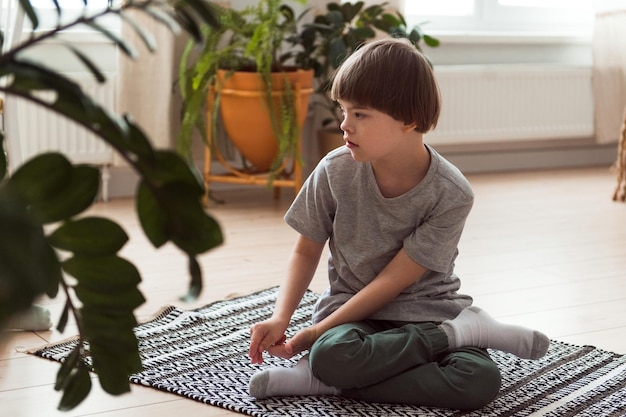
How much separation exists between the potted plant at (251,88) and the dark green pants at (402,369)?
5.54 ft

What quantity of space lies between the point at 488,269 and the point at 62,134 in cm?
156

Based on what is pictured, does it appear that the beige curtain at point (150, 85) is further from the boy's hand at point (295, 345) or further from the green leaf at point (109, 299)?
the green leaf at point (109, 299)

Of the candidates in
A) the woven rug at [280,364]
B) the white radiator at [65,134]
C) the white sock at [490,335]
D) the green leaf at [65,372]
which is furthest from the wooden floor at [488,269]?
the green leaf at [65,372]

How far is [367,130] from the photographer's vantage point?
61.8 inches

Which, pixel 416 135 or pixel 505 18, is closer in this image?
pixel 416 135

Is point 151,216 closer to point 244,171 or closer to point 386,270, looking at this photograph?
point 386,270

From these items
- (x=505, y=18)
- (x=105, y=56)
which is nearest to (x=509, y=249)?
(x=105, y=56)

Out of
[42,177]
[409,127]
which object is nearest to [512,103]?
[409,127]

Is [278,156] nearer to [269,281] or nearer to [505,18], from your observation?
[269,281]

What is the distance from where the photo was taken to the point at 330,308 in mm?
1663

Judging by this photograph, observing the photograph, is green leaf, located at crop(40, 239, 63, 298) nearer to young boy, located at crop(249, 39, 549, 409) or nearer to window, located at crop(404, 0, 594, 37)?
young boy, located at crop(249, 39, 549, 409)

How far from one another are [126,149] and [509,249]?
8.01 ft

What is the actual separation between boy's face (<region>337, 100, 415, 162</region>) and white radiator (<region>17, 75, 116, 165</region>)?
1.74 metres

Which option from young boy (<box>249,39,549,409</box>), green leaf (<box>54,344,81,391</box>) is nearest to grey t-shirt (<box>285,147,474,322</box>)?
young boy (<box>249,39,549,409</box>)
